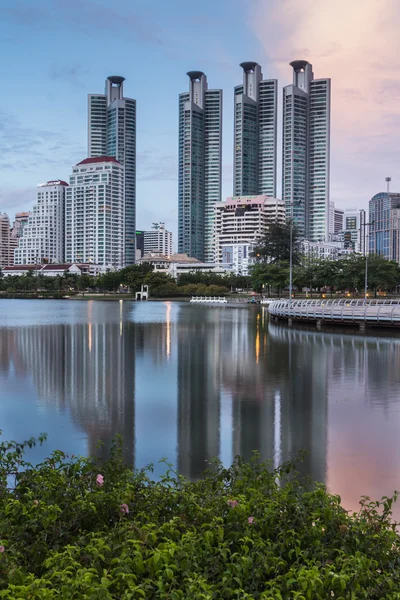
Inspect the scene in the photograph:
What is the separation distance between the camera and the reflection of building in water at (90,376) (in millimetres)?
11391

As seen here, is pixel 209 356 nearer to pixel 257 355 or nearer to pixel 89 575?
pixel 257 355

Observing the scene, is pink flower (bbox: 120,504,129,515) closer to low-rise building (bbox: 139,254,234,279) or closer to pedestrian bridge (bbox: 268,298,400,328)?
pedestrian bridge (bbox: 268,298,400,328)

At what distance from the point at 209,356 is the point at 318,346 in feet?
21.6

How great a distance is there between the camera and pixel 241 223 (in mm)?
188250

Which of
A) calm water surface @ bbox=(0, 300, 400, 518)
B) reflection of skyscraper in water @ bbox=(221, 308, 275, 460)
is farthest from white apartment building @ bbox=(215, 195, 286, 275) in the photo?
calm water surface @ bbox=(0, 300, 400, 518)

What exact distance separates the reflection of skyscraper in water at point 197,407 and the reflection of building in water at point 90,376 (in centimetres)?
97

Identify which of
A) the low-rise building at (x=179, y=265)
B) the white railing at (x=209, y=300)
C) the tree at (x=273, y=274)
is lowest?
the white railing at (x=209, y=300)

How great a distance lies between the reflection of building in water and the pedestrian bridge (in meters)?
14.4

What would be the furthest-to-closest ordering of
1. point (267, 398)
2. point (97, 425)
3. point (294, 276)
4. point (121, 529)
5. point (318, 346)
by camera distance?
1. point (294, 276)
2. point (318, 346)
3. point (267, 398)
4. point (97, 425)
5. point (121, 529)

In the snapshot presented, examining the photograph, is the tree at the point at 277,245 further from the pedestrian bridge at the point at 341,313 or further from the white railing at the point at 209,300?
the pedestrian bridge at the point at 341,313

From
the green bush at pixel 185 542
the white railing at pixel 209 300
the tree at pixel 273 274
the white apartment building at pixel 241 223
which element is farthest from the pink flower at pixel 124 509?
the white apartment building at pixel 241 223

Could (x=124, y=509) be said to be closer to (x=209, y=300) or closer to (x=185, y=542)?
(x=185, y=542)

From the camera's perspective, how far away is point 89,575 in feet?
12.0

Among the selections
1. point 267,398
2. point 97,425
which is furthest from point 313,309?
point 97,425
